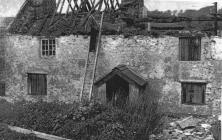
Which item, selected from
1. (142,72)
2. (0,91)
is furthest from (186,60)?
(0,91)

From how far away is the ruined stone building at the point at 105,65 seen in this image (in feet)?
55.8

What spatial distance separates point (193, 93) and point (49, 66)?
8779mm

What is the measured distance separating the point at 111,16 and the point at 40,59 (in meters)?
5.18

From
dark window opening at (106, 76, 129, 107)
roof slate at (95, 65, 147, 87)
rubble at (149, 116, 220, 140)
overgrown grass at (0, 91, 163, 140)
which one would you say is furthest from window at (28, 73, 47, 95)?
rubble at (149, 116, 220, 140)

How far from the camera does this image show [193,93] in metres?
17.4

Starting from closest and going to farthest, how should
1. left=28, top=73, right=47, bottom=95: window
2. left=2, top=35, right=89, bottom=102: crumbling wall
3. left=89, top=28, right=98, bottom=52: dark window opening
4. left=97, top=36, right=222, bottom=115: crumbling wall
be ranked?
left=97, top=36, right=222, bottom=115: crumbling wall < left=89, top=28, right=98, bottom=52: dark window opening < left=2, top=35, right=89, bottom=102: crumbling wall < left=28, top=73, right=47, bottom=95: window

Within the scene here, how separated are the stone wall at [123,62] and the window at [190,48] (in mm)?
236

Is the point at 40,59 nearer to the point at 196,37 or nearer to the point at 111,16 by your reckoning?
the point at 111,16

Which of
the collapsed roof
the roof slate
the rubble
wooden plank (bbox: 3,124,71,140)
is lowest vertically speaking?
the rubble

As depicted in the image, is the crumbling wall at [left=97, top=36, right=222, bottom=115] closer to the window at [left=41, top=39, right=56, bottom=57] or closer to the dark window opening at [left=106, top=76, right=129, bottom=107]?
the dark window opening at [left=106, top=76, right=129, bottom=107]

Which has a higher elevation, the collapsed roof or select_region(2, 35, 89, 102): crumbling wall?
the collapsed roof

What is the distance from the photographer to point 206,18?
57.5ft

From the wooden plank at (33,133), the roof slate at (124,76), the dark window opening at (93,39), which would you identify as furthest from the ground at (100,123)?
the dark window opening at (93,39)

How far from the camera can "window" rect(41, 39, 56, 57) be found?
65.0ft
